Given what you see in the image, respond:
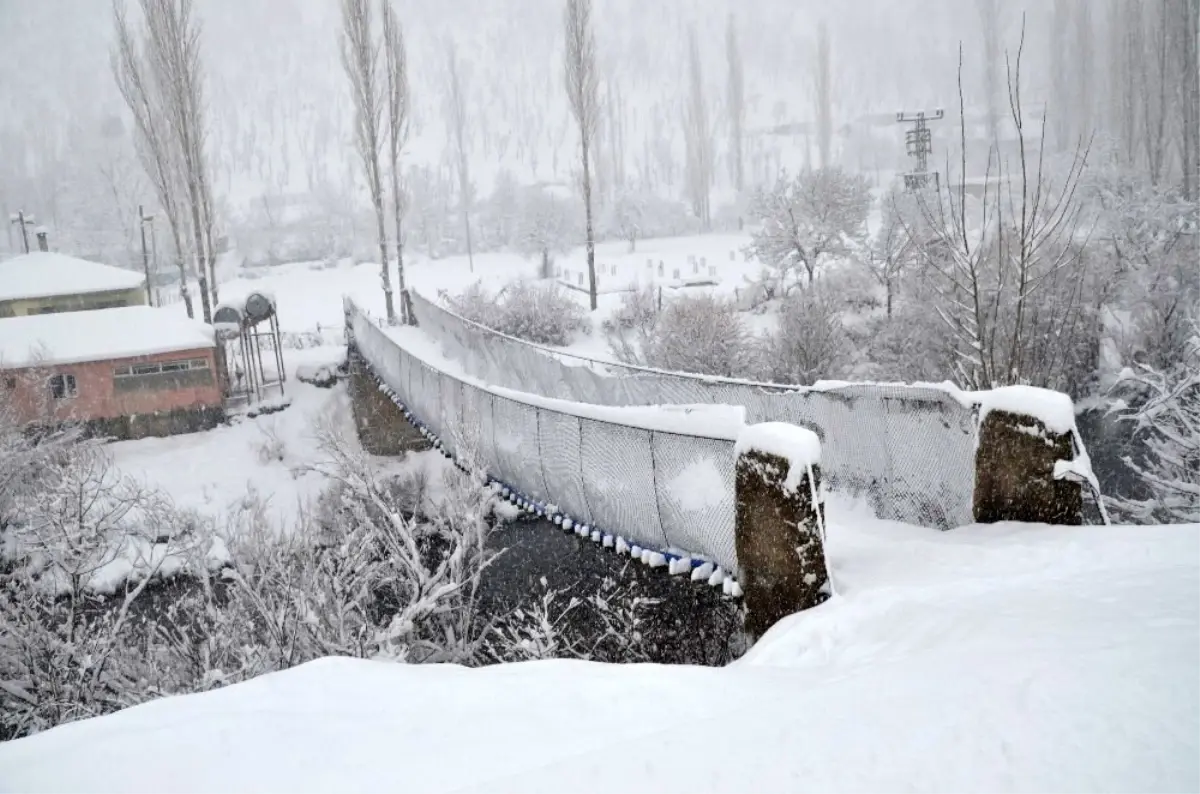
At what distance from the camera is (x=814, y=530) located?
4.91m

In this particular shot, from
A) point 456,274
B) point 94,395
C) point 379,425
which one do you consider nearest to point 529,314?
point 379,425

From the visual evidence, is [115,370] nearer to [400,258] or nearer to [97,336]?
[97,336]

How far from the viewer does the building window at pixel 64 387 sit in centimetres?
2145

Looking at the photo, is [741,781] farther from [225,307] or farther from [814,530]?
[225,307]

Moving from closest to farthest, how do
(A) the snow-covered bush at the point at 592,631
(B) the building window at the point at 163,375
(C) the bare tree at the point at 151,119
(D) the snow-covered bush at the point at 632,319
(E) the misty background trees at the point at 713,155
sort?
(A) the snow-covered bush at the point at 592,631 < (E) the misty background trees at the point at 713,155 < (B) the building window at the point at 163,375 < (D) the snow-covered bush at the point at 632,319 < (C) the bare tree at the point at 151,119

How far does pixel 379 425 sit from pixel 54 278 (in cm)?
1439

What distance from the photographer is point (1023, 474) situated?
17.9 feet

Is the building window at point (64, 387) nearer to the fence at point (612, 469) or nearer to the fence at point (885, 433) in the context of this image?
the fence at point (612, 469)

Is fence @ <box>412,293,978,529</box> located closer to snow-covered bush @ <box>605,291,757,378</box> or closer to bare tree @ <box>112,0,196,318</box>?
snow-covered bush @ <box>605,291,757,378</box>

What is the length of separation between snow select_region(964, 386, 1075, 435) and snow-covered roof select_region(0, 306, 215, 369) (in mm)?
21826

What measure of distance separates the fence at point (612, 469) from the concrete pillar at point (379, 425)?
814 centimetres

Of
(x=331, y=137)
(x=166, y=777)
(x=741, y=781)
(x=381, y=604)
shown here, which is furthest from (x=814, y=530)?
(x=331, y=137)

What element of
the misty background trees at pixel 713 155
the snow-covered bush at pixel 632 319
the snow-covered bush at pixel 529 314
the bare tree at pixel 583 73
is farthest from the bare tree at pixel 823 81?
the snow-covered bush at pixel 529 314

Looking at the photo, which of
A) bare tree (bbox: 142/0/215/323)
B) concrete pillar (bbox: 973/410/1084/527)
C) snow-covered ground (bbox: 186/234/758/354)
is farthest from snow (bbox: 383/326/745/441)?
snow-covered ground (bbox: 186/234/758/354)
